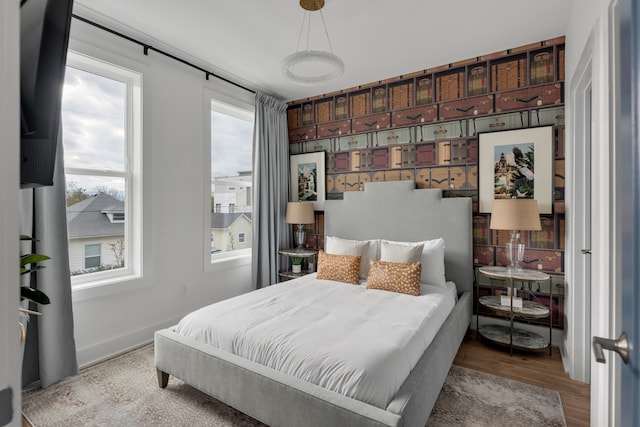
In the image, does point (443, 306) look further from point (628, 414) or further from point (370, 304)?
point (628, 414)

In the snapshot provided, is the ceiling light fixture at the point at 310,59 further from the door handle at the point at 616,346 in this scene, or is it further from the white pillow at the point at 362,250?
the door handle at the point at 616,346

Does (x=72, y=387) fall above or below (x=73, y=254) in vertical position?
below

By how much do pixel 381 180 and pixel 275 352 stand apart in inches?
102

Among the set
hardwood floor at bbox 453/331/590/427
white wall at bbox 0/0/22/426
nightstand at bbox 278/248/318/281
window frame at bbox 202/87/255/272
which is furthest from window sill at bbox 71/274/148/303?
hardwood floor at bbox 453/331/590/427

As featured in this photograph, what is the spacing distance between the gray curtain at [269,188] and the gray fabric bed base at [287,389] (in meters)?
1.88

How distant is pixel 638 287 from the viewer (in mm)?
772

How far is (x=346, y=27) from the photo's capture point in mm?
2764

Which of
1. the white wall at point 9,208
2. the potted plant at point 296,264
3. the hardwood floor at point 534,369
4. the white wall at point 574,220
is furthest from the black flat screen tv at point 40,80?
the potted plant at point 296,264

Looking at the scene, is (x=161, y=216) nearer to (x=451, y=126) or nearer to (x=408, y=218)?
(x=408, y=218)

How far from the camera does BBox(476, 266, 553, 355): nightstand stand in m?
2.78

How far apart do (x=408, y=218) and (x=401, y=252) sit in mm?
580

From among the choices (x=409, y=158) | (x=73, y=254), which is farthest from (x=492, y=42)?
(x=73, y=254)

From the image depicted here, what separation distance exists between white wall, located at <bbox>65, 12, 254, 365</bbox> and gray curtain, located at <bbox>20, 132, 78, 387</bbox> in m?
0.18

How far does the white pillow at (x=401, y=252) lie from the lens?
10.1 feet
